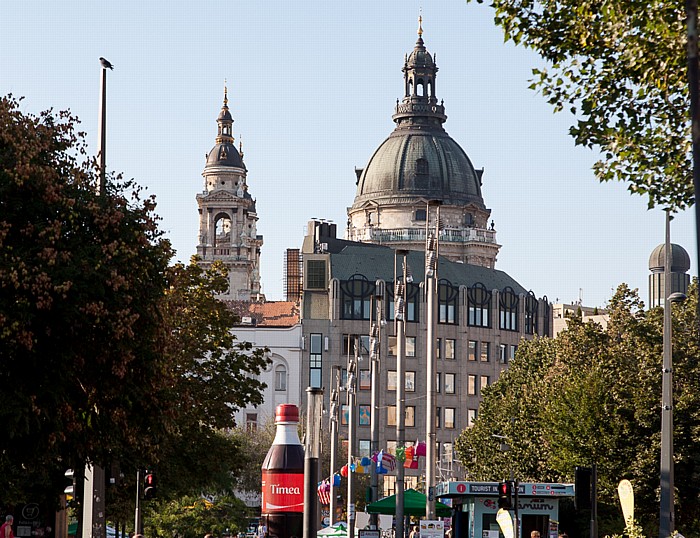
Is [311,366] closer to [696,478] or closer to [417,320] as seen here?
[417,320]

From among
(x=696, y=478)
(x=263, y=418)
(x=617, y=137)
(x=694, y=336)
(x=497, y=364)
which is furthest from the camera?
(x=497, y=364)

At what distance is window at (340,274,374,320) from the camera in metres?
140

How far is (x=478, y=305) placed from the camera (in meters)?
145

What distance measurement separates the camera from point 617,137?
69.6 feet

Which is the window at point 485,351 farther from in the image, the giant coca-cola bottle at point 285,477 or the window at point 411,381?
the giant coca-cola bottle at point 285,477

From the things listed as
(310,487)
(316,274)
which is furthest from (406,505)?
(316,274)

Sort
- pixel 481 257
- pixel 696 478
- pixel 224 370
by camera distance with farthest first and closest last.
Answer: pixel 481 257 < pixel 696 478 < pixel 224 370

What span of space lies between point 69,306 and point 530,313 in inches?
5052

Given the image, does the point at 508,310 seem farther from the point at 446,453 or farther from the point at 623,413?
the point at 623,413

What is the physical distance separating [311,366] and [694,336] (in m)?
85.7

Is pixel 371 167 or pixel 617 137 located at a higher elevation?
pixel 371 167

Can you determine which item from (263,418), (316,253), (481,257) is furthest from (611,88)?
(481,257)

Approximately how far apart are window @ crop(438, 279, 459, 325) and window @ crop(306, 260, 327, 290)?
10.5 meters

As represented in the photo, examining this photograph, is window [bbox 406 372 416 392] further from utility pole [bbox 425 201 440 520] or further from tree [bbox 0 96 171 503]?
tree [bbox 0 96 171 503]
